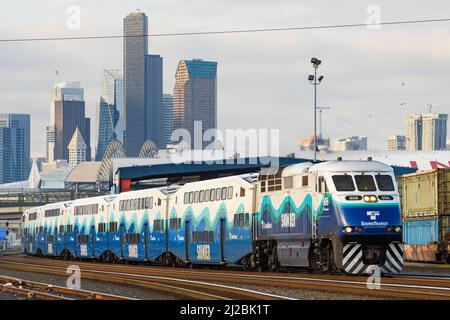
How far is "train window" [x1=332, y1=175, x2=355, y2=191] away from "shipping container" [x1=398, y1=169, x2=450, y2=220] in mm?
20893

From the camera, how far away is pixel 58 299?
86.0 ft

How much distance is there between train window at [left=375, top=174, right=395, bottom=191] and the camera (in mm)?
33938

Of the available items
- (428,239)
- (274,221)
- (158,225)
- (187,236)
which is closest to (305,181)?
(274,221)

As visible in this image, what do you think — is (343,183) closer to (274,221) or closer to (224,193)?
(274,221)

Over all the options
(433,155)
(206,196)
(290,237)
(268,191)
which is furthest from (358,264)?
(433,155)

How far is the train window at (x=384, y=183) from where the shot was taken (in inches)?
1336

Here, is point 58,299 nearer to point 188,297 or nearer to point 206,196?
point 188,297

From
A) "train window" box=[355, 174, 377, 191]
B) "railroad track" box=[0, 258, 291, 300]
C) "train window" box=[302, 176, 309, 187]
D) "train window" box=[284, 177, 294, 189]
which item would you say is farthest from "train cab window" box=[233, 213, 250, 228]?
"train window" box=[355, 174, 377, 191]

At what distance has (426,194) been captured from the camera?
182ft

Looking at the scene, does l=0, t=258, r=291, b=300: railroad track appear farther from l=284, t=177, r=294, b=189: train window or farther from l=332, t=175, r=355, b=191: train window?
l=332, t=175, r=355, b=191: train window

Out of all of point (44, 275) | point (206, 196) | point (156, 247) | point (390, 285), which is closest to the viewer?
point (390, 285)

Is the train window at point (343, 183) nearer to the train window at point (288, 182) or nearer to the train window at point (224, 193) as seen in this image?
the train window at point (288, 182)

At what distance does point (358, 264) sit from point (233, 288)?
5.49 meters
